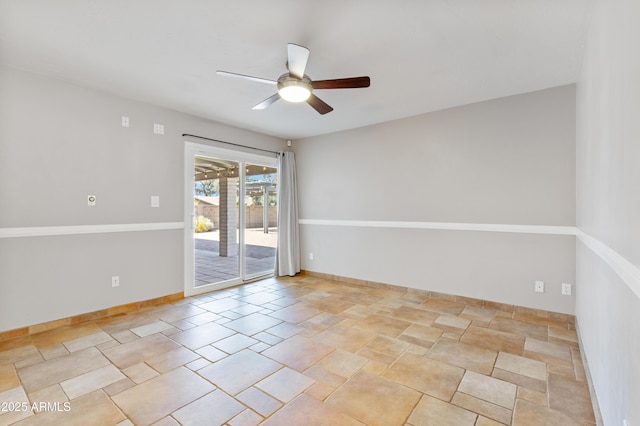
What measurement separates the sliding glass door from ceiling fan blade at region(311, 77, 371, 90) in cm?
251

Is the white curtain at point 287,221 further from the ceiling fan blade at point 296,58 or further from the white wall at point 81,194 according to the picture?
the ceiling fan blade at point 296,58

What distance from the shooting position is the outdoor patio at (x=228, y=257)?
464 cm

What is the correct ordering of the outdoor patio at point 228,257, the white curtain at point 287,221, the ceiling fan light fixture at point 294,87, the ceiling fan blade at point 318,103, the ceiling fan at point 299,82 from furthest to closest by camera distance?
1. the white curtain at point 287,221
2. the outdoor patio at point 228,257
3. the ceiling fan blade at point 318,103
4. the ceiling fan light fixture at point 294,87
5. the ceiling fan at point 299,82

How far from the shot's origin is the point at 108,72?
2920mm

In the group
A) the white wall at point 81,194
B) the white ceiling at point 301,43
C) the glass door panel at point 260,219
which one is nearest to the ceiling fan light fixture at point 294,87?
the white ceiling at point 301,43

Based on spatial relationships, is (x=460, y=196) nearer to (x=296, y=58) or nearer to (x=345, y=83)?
(x=345, y=83)

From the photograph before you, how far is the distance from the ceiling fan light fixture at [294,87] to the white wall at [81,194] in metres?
2.24

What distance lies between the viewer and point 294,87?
251 cm

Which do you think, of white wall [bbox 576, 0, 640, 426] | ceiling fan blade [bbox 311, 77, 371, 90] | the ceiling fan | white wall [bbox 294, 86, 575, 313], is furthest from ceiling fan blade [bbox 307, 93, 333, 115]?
white wall [bbox 576, 0, 640, 426]

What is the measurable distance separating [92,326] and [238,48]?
3184 mm

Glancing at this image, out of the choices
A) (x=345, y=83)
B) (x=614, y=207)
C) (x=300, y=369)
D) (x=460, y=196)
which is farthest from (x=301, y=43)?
(x=460, y=196)

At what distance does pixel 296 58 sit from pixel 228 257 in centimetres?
367

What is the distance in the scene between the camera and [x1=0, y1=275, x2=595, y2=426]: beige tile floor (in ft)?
6.08

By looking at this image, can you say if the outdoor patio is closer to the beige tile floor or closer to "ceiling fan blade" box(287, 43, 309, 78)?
the beige tile floor
